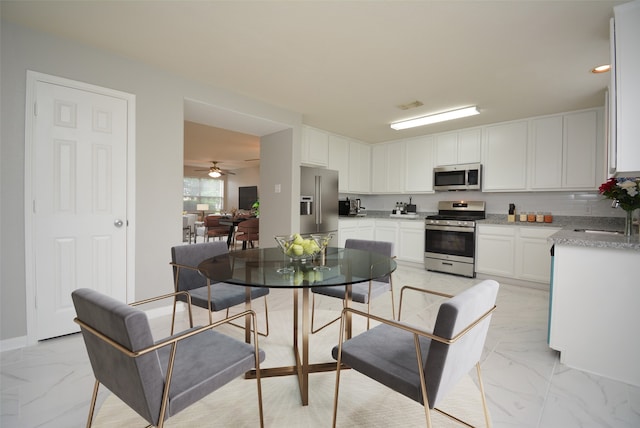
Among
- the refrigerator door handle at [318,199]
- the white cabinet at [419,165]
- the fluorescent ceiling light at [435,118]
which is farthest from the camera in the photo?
the white cabinet at [419,165]

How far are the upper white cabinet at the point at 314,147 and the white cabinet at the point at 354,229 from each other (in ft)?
3.72

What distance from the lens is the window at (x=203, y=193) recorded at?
11.4 metres

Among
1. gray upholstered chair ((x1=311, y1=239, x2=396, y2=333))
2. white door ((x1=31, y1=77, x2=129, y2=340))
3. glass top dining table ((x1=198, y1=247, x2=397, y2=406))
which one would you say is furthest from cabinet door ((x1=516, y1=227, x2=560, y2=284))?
white door ((x1=31, y1=77, x2=129, y2=340))

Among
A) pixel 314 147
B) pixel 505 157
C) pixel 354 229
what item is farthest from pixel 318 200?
pixel 505 157

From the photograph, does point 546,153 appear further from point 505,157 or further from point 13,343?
point 13,343

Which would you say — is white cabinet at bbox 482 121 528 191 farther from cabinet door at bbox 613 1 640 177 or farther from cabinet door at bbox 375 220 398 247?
cabinet door at bbox 613 1 640 177

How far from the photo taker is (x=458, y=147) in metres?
4.90

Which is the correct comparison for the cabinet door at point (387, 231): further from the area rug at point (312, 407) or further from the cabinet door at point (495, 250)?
the area rug at point (312, 407)

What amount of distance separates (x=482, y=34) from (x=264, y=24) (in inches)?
65.1

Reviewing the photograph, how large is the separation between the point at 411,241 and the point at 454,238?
0.78m

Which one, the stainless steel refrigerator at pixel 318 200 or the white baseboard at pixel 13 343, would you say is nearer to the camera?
the white baseboard at pixel 13 343

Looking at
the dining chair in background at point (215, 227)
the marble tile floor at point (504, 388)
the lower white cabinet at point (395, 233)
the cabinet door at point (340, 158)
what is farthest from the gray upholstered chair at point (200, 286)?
the dining chair in background at point (215, 227)

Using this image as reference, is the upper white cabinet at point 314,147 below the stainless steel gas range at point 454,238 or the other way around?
the other way around

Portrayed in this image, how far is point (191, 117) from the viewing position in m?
3.67
